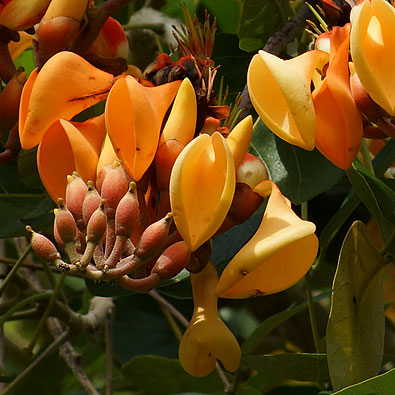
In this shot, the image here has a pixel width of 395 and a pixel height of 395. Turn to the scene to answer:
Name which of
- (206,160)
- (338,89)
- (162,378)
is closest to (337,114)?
(338,89)

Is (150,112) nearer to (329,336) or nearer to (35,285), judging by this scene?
(329,336)

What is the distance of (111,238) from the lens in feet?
2.63

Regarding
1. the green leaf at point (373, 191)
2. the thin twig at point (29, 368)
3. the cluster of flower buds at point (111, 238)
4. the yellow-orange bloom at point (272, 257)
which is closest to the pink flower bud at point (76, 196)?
the cluster of flower buds at point (111, 238)

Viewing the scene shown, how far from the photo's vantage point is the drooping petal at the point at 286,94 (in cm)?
83

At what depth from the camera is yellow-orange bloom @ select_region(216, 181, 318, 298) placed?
812 mm

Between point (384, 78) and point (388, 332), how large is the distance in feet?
3.59

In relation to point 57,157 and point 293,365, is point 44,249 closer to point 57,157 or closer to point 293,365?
point 57,157

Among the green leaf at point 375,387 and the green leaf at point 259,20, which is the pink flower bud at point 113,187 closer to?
the green leaf at point 375,387

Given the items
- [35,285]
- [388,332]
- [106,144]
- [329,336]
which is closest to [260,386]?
[388,332]

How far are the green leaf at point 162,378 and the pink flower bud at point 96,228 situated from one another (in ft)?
2.84

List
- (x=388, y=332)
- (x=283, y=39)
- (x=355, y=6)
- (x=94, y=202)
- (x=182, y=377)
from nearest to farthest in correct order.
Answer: (x=94, y=202), (x=355, y=6), (x=283, y=39), (x=182, y=377), (x=388, y=332)

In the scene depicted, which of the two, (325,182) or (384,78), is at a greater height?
(384,78)

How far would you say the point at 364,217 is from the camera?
172 cm

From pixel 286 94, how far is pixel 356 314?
0.99 ft
